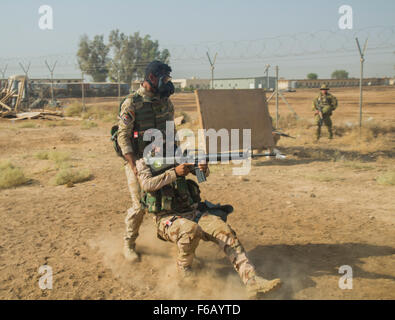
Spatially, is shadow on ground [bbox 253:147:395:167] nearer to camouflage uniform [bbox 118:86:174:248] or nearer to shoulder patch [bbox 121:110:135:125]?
camouflage uniform [bbox 118:86:174:248]

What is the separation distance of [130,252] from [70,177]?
147 inches

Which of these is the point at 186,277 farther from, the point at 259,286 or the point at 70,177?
the point at 70,177

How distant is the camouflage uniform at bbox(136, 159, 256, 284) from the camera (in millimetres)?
3227

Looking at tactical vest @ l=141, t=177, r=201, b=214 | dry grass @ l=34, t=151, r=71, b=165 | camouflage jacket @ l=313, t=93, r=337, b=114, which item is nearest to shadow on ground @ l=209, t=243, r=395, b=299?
tactical vest @ l=141, t=177, r=201, b=214

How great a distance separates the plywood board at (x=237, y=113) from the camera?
8836 millimetres

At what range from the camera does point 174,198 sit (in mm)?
3607

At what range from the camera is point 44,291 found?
11.2 ft

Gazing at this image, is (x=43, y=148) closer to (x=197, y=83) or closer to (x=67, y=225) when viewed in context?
(x=67, y=225)

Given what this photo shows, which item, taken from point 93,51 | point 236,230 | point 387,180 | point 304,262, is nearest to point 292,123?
point 387,180

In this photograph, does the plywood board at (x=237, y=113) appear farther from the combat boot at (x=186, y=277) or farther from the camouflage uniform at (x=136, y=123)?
the combat boot at (x=186, y=277)

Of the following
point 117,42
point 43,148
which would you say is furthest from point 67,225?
point 117,42

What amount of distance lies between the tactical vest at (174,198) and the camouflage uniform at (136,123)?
312 mm

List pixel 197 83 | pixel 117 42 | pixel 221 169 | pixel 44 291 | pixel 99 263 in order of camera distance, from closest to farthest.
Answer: pixel 44 291 → pixel 99 263 → pixel 221 169 → pixel 117 42 → pixel 197 83
